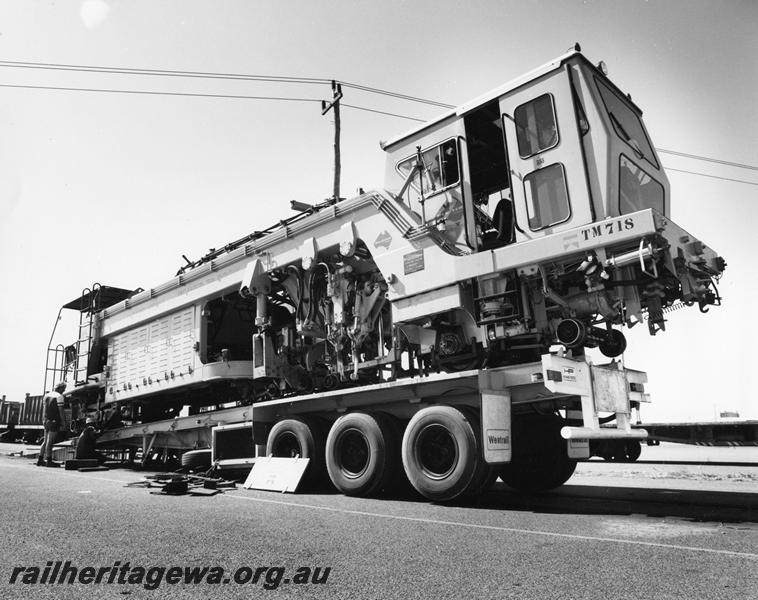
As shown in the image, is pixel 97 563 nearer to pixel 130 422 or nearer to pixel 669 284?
pixel 669 284

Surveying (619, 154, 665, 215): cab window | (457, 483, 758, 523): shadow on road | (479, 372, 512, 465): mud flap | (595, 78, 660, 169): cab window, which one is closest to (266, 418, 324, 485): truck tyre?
(457, 483, 758, 523): shadow on road

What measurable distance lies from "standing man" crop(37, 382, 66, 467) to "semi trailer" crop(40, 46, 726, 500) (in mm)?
5682

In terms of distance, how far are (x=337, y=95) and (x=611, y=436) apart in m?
12.2

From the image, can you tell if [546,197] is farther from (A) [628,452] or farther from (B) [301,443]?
(B) [301,443]

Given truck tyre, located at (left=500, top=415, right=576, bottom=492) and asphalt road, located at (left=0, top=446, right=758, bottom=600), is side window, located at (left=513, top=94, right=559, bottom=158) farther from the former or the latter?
asphalt road, located at (left=0, top=446, right=758, bottom=600)

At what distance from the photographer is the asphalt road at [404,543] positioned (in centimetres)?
301

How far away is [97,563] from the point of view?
11.4ft

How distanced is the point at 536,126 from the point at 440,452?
3.57 m

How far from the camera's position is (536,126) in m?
6.32

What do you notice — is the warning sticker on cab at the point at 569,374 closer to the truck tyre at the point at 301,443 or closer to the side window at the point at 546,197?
the side window at the point at 546,197

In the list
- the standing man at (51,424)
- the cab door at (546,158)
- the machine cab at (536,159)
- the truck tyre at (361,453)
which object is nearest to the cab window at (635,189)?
the machine cab at (536,159)

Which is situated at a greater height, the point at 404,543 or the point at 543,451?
the point at 543,451

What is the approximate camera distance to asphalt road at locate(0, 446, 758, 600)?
3010mm

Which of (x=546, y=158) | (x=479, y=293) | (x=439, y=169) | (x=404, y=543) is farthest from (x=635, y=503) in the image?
(x=439, y=169)
